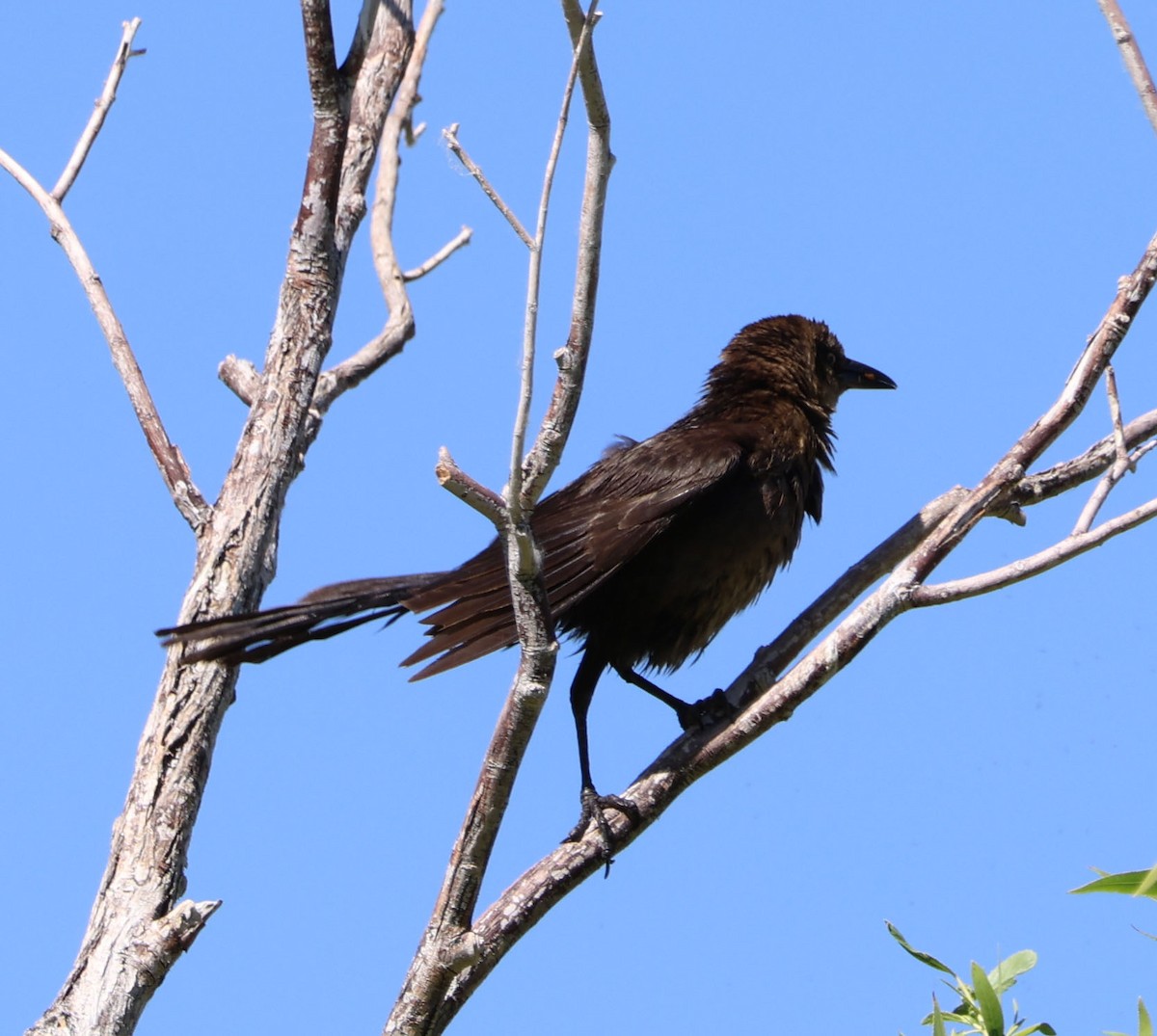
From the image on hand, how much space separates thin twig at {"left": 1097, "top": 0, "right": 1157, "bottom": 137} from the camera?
2.94 m

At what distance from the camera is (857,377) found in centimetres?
632

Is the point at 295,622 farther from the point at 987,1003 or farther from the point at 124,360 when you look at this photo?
the point at 987,1003

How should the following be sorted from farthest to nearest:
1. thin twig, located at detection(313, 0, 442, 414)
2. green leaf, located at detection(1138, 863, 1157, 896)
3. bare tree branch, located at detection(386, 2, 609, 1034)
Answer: thin twig, located at detection(313, 0, 442, 414) → bare tree branch, located at detection(386, 2, 609, 1034) → green leaf, located at detection(1138, 863, 1157, 896)

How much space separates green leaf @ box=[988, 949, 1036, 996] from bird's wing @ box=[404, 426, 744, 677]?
2.04m

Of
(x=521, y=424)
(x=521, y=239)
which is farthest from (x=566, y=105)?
(x=521, y=424)

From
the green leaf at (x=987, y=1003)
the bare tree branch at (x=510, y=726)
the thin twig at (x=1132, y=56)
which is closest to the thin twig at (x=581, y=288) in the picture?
the bare tree branch at (x=510, y=726)

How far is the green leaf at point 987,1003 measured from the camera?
2.56m

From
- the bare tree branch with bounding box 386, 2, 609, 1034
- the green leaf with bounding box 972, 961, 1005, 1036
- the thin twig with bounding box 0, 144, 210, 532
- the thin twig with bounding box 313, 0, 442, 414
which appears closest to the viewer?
the green leaf with bounding box 972, 961, 1005, 1036

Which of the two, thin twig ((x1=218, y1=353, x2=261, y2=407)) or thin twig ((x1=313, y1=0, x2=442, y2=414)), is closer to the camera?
thin twig ((x1=218, y1=353, x2=261, y2=407))

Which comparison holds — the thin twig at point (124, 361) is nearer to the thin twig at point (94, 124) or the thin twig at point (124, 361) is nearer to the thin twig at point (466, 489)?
the thin twig at point (94, 124)

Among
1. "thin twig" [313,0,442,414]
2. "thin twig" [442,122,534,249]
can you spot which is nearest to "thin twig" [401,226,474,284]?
"thin twig" [313,0,442,414]

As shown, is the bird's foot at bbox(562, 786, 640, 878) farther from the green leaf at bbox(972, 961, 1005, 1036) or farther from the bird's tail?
the green leaf at bbox(972, 961, 1005, 1036)

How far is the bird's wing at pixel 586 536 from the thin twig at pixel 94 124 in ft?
6.76

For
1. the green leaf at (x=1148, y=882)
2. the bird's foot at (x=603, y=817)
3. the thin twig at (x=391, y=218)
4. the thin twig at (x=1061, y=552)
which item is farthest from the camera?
the thin twig at (x=391, y=218)
